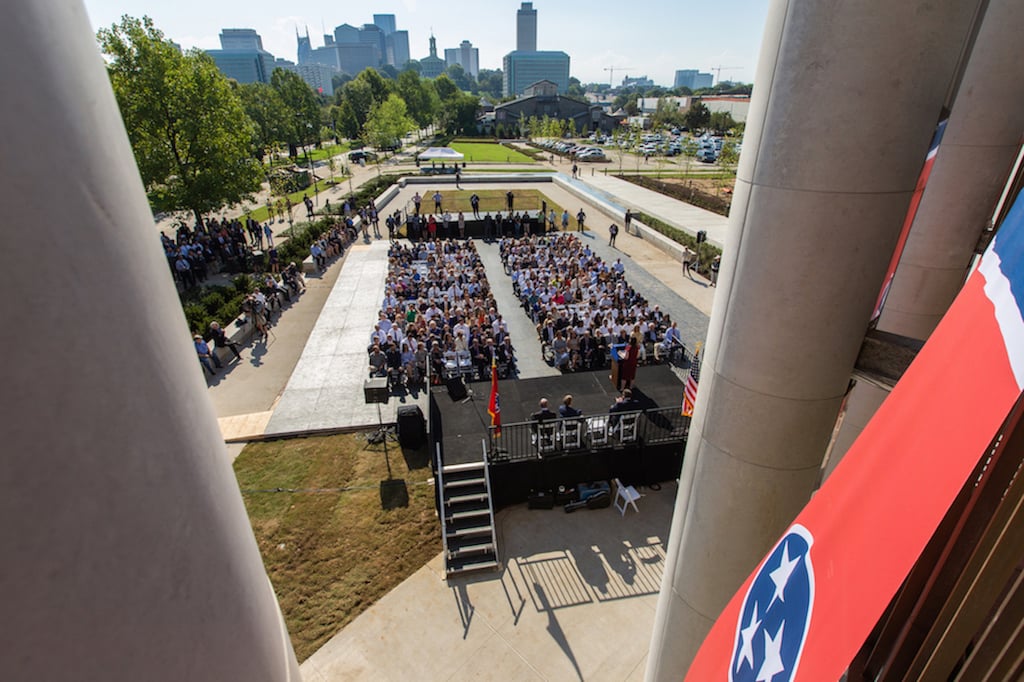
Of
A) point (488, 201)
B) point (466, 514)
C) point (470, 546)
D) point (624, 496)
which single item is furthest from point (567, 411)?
point (488, 201)

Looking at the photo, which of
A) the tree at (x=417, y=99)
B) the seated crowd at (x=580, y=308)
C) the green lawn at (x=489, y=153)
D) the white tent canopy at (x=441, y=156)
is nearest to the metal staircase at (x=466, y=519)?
the seated crowd at (x=580, y=308)

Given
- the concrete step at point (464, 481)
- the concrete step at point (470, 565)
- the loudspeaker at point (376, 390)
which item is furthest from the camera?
the loudspeaker at point (376, 390)

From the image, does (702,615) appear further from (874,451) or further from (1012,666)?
(1012,666)

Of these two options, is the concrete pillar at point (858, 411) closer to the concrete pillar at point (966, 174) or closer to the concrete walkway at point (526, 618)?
the concrete pillar at point (966, 174)

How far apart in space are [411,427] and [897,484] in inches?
424

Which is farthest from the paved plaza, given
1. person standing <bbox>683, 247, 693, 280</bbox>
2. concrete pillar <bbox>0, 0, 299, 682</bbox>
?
person standing <bbox>683, 247, 693, 280</bbox>

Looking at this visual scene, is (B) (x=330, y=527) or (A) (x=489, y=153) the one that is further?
(A) (x=489, y=153)

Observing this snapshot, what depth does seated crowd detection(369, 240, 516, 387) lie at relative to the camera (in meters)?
14.9

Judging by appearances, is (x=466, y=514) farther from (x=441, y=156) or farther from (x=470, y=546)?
(x=441, y=156)

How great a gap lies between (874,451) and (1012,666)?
1040 millimetres

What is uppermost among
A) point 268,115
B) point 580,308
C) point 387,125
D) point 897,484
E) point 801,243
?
point 801,243

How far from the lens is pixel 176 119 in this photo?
25.4m

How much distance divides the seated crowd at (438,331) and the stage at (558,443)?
2.65m

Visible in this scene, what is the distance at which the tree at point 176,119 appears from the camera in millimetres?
23875
